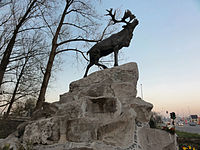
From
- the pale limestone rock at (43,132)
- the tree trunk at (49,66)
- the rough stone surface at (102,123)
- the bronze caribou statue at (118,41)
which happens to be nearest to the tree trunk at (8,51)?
the tree trunk at (49,66)

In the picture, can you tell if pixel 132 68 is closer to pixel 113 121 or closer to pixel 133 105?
pixel 133 105

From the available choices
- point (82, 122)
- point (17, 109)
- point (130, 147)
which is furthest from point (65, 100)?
point (17, 109)

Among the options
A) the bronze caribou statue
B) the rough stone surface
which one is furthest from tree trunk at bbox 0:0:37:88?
the bronze caribou statue

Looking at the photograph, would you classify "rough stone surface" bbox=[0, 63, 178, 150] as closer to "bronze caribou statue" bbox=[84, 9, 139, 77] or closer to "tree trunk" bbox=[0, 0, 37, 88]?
"bronze caribou statue" bbox=[84, 9, 139, 77]

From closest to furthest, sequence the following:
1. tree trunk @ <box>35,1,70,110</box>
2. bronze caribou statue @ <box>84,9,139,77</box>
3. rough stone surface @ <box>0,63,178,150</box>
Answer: rough stone surface @ <box>0,63,178,150</box>
bronze caribou statue @ <box>84,9,139,77</box>
tree trunk @ <box>35,1,70,110</box>

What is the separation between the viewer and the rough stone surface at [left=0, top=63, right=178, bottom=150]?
11.2 ft

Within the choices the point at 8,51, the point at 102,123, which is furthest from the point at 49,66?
the point at 102,123

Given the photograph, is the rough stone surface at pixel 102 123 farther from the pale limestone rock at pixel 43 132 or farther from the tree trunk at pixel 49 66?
the tree trunk at pixel 49 66

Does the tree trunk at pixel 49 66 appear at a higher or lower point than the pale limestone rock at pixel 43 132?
higher

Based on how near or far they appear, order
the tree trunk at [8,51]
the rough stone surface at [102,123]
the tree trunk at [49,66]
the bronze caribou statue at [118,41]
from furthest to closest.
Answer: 1. the tree trunk at [49,66]
2. the tree trunk at [8,51]
3. the bronze caribou statue at [118,41]
4. the rough stone surface at [102,123]

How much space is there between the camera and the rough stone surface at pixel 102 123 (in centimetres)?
340

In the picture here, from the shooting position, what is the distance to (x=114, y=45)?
5.99 metres

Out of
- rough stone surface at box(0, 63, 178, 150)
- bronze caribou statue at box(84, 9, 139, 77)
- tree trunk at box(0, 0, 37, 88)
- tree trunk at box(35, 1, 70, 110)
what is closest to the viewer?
rough stone surface at box(0, 63, 178, 150)

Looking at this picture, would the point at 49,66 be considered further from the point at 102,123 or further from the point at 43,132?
the point at 102,123
